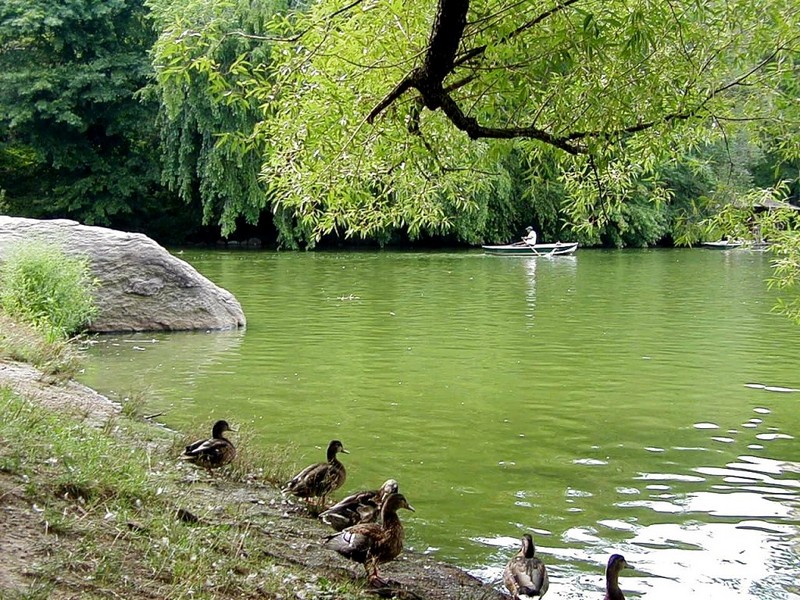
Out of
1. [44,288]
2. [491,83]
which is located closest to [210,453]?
[491,83]

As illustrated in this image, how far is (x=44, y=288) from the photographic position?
50.5 feet

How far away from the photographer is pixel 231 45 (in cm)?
3478

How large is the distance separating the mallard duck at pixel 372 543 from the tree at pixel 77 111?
39.6 meters

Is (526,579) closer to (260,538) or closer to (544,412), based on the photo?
(260,538)

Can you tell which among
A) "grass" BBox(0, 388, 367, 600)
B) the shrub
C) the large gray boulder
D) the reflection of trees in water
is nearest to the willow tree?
"grass" BBox(0, 388, 367, 600)

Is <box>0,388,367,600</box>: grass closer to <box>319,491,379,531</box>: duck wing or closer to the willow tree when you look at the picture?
<box>319,491,379,531</box>: duck wing

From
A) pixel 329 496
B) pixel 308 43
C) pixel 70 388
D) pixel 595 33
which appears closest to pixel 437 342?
pixel 70 388

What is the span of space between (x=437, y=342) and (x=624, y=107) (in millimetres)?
10898

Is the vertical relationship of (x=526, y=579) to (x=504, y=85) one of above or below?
below

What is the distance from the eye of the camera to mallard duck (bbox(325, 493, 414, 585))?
6.38 metres

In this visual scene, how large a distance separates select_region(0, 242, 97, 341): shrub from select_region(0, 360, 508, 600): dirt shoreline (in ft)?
18.5

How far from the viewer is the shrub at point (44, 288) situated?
14.8m

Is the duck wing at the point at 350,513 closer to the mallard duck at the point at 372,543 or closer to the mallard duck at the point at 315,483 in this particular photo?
the mallard duck at the point at 372,543

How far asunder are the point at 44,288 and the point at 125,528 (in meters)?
10.7
